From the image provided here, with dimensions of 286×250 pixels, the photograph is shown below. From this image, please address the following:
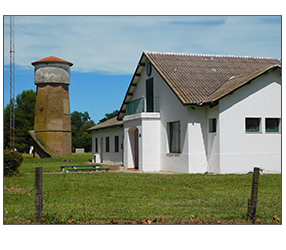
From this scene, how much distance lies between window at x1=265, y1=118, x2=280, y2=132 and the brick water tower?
27344 millimetres

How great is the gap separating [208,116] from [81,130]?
88.2m

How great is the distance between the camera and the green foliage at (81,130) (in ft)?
286

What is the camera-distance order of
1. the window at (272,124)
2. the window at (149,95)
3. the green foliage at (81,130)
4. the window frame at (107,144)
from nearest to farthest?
the window at (272,124)
the window at (149,95)
the window frame at (107,144)
the green foliage at (81,130)

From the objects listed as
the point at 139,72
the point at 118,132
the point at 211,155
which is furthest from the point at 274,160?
the point at 118,132

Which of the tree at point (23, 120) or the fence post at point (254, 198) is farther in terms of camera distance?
the tree at point (23, 120)

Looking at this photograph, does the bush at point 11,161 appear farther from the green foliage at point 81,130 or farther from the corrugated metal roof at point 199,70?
the green foliage at point 81,130

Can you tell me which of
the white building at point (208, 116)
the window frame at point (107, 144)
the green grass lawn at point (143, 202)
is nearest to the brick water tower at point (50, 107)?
the window frame at point (107, 144)

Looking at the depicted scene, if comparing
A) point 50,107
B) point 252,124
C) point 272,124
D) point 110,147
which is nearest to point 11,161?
point 252,124

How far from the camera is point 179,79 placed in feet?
75.7

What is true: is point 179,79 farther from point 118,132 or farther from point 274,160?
point 118,132

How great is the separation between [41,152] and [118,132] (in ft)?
48.0

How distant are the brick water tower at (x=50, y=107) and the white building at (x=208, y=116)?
62.3 feet

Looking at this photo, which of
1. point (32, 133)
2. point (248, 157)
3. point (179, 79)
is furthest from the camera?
point (32, 133)

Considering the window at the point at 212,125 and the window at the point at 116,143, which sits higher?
the window at the point at 212,125
